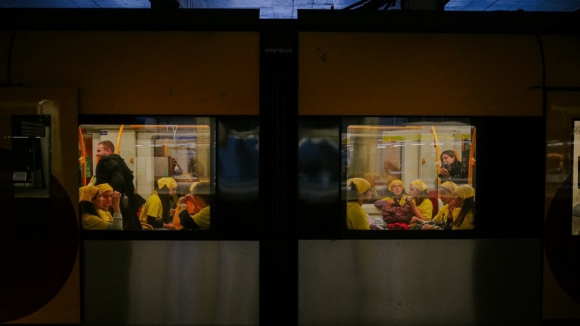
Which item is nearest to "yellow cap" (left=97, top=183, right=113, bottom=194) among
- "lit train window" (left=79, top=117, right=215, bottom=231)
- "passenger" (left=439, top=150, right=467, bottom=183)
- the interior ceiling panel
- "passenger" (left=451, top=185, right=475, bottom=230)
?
"lit train window" (left=79, top=117, right=215, bottom=231)

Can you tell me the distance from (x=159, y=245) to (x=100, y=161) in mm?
838

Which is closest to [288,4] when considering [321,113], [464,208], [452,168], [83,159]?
[321,113]

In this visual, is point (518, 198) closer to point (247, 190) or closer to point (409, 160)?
point (409, 160)

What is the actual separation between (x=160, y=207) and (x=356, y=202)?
1.61 meters

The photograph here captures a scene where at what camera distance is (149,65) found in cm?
349

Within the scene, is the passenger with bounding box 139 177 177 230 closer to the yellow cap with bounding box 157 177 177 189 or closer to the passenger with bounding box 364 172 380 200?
the yellow cap with bounding box 157 177 177 189

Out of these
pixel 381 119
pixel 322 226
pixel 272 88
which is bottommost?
pixel 322 226

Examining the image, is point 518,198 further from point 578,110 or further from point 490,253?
point 578,110

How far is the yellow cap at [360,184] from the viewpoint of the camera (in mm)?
3508

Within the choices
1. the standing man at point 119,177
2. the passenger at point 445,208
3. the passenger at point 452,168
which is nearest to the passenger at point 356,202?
the passenger at point 445,208

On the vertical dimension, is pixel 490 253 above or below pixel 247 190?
below

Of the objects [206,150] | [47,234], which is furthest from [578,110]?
[47,234]

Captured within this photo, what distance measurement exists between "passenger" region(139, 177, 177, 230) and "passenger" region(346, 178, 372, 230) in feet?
4.71

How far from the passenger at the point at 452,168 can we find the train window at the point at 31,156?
3.21 m
